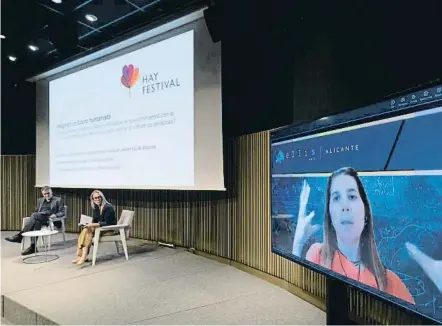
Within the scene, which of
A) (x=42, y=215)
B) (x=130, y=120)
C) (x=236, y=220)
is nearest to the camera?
(x=236, y=220)

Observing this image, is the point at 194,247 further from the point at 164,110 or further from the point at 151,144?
the point at 164,110

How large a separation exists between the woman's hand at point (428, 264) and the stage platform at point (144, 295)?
1226mm

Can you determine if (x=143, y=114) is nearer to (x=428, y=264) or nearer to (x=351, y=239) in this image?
(x=351, y=239)

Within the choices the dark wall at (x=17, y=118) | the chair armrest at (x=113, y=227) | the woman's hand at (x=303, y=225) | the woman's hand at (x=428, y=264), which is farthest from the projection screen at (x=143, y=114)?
the woman's hand at (x=428, y=264)

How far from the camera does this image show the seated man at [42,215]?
15.8 feet

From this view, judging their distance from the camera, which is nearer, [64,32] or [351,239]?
[351,239]

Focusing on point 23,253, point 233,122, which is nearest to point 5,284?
point 23,253

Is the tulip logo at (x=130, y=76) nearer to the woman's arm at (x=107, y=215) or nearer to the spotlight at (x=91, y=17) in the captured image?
the spotlight at (x=91, y=17)

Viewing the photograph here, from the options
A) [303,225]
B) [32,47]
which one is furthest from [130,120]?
[303,225]

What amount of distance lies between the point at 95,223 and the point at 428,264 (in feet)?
12.2

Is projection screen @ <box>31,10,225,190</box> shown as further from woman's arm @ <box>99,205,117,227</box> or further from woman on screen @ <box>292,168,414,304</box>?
woman on screen @ <box>292,168,414,304</box>

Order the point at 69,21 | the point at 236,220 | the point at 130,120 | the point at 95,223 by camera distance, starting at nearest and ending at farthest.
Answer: the point at 236,220
the point at 95,223
the point at 130,120
the point at 69,21

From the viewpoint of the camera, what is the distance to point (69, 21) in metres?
5.04

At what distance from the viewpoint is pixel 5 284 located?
3.48 m
